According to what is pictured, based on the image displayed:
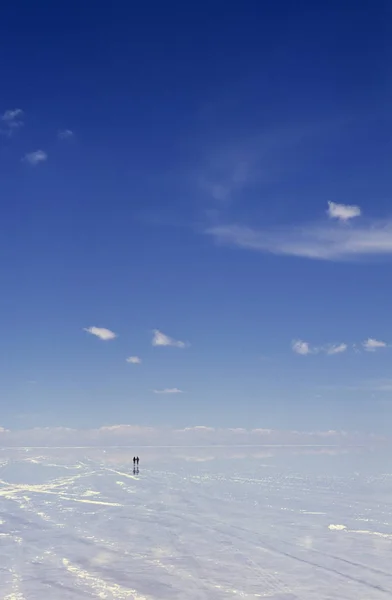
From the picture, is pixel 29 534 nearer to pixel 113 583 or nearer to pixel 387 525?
pixel 113 583

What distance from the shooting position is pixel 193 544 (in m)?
70.1

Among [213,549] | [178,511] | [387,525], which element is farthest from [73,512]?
[387,525]

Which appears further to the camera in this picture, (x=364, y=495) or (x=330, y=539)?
(x=364, y=495)

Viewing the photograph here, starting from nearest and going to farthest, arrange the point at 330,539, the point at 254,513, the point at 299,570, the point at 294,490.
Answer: the point at 299,570 → the point at 330,539 → the point at 254,513 → the point at 294,490

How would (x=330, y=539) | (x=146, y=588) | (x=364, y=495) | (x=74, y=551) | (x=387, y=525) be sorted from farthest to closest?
(x=364, y=495) < (x=387, y=525) < (x=330, y=539) < (x=74, y=551) < (x=146, y=588)

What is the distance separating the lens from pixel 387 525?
85.4m

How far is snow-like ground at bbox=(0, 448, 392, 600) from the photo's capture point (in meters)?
52.0

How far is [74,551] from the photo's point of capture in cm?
6612

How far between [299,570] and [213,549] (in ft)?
41.3

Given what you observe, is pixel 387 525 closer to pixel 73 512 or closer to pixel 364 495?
pixel 364 495

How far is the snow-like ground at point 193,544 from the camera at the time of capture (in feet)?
171

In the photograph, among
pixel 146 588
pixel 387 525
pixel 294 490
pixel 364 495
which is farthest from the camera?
pixel 294 490

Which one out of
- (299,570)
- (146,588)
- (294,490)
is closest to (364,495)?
(294,490)

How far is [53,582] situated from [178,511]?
45.7 metres
